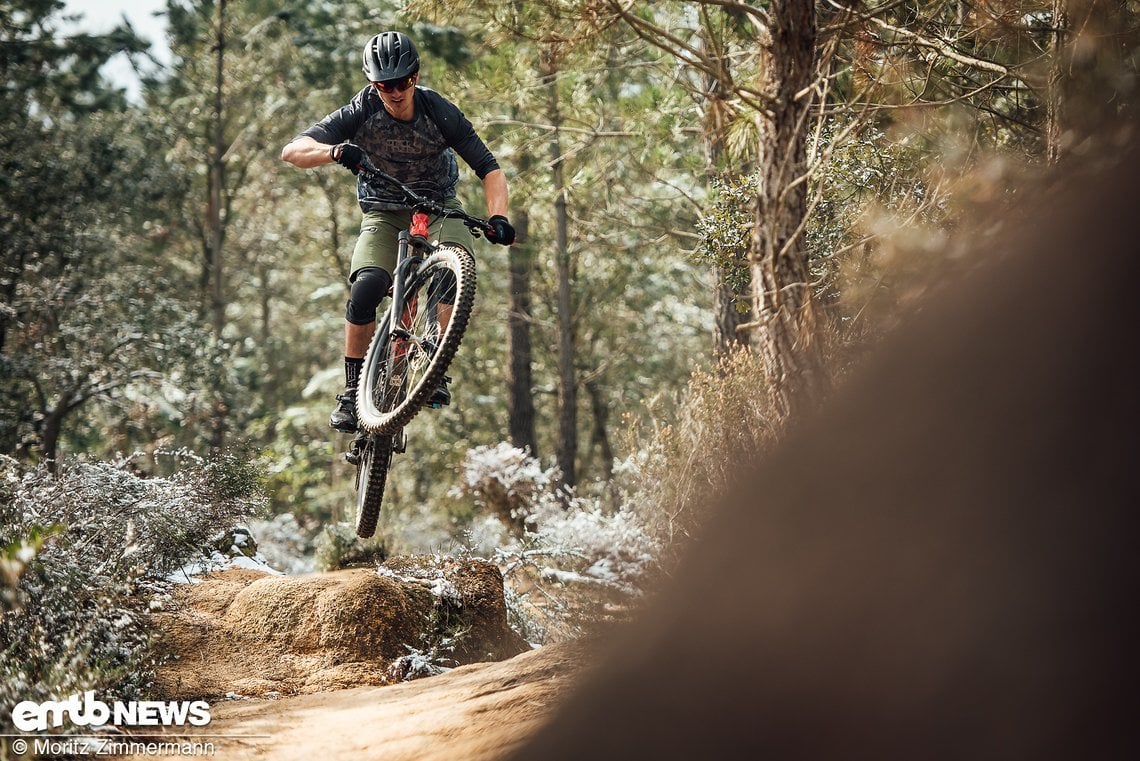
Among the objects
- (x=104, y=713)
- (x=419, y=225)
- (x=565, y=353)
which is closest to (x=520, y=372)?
(x=565, y=353)

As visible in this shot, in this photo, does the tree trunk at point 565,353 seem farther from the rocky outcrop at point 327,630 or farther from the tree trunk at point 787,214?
the rocky outcrop at point 327,630

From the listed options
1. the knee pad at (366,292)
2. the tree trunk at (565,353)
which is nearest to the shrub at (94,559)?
the knee pad at (366,292)

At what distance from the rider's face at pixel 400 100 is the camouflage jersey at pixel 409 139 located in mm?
52

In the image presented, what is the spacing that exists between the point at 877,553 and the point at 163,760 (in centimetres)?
256

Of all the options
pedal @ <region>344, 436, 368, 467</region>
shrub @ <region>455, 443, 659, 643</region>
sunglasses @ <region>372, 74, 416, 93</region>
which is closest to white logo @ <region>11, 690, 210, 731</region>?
pedal @ <region>344, 436, 368, 467</region>

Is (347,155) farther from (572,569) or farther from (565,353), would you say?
(565,353)

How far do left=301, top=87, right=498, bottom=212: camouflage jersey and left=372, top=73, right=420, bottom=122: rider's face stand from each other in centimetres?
5

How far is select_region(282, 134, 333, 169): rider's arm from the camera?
5.02 m

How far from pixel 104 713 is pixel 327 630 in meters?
1.75

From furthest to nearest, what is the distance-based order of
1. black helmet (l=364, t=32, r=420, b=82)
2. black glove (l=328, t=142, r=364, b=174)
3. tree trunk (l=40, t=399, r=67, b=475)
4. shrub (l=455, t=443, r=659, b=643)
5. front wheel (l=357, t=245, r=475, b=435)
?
tree trunk (l=40, t=399, r=67, b=475)
shrub (l=455, t=443, r=659, b=643)
black helmet (l=364, t=32, r=420, b=82)
black glove (l=328, t=142, r=364, b=174)
front wheel (l=357, t=245, r=475, b=435)

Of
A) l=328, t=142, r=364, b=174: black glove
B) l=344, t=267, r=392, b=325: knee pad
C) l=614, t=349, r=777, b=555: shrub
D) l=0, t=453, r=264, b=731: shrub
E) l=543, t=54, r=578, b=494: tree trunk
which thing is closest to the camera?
l=0, t=453, r=264, b=731: shrub

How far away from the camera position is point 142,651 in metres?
4.53

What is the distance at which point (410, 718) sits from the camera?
3779mm

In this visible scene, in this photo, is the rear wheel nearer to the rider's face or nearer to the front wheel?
the front wheel
